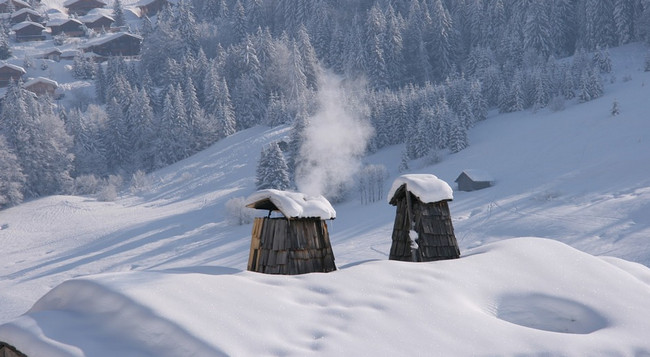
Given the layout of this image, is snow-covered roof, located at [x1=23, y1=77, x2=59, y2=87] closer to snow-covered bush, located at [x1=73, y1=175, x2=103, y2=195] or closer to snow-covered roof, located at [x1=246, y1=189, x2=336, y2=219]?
snow-covered bush, located at [x1=73, y1=175, x2=103, y2=195]

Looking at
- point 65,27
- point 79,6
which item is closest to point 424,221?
point 65,27

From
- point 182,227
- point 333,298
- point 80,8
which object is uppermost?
point 80,8

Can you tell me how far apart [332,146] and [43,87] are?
47.9m

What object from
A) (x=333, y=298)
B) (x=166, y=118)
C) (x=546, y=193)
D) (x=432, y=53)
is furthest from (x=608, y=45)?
(x=333, y=298)

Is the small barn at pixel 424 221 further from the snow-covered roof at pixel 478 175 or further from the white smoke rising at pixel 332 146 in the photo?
the white smoke rising at pixel 332 146

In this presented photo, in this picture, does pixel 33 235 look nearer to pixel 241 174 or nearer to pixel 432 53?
pixel 241 174

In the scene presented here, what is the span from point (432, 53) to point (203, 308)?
82.5m

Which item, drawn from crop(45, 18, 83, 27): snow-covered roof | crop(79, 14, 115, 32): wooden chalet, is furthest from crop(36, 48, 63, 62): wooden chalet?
crop(79, 14, 115, 32): wooden chalet

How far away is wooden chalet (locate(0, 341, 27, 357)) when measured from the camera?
6.73m

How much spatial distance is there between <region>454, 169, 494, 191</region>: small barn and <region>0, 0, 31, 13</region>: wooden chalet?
348 ft

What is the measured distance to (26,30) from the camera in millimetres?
115125

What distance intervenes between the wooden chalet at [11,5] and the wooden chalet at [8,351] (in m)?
133

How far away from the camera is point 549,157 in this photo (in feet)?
164

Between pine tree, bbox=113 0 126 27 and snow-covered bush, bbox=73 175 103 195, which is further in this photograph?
pine tree, bbox=113 0 126 27
